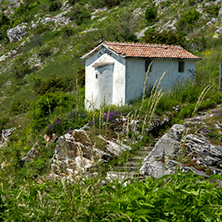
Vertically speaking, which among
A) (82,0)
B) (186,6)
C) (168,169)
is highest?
(82,0)

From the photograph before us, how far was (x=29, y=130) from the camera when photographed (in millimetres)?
18391

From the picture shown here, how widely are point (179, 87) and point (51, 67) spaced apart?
88.4ft

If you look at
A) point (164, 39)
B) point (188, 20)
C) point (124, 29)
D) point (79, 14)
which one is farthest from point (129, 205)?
point (79, 14)

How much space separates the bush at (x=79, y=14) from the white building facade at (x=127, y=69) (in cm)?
Answer: 3803

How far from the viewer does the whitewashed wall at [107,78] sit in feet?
54.5

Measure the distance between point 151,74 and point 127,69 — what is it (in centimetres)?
187


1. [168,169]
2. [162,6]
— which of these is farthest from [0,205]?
[162,6]

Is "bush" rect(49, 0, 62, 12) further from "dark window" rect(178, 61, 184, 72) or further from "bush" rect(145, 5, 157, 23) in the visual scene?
"dark window" rect(178, 61, 184, 72)

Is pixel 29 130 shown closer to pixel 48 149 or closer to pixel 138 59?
pixel 48 149

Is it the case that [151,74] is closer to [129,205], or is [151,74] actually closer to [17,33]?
[129,205]

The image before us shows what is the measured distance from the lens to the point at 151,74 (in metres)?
17.4

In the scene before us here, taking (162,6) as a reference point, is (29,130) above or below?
below

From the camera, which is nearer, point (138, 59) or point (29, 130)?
point (138, 59)

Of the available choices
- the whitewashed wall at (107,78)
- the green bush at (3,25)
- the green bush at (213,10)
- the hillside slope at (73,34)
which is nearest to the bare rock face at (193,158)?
the whitewashed wall at (107,78)
